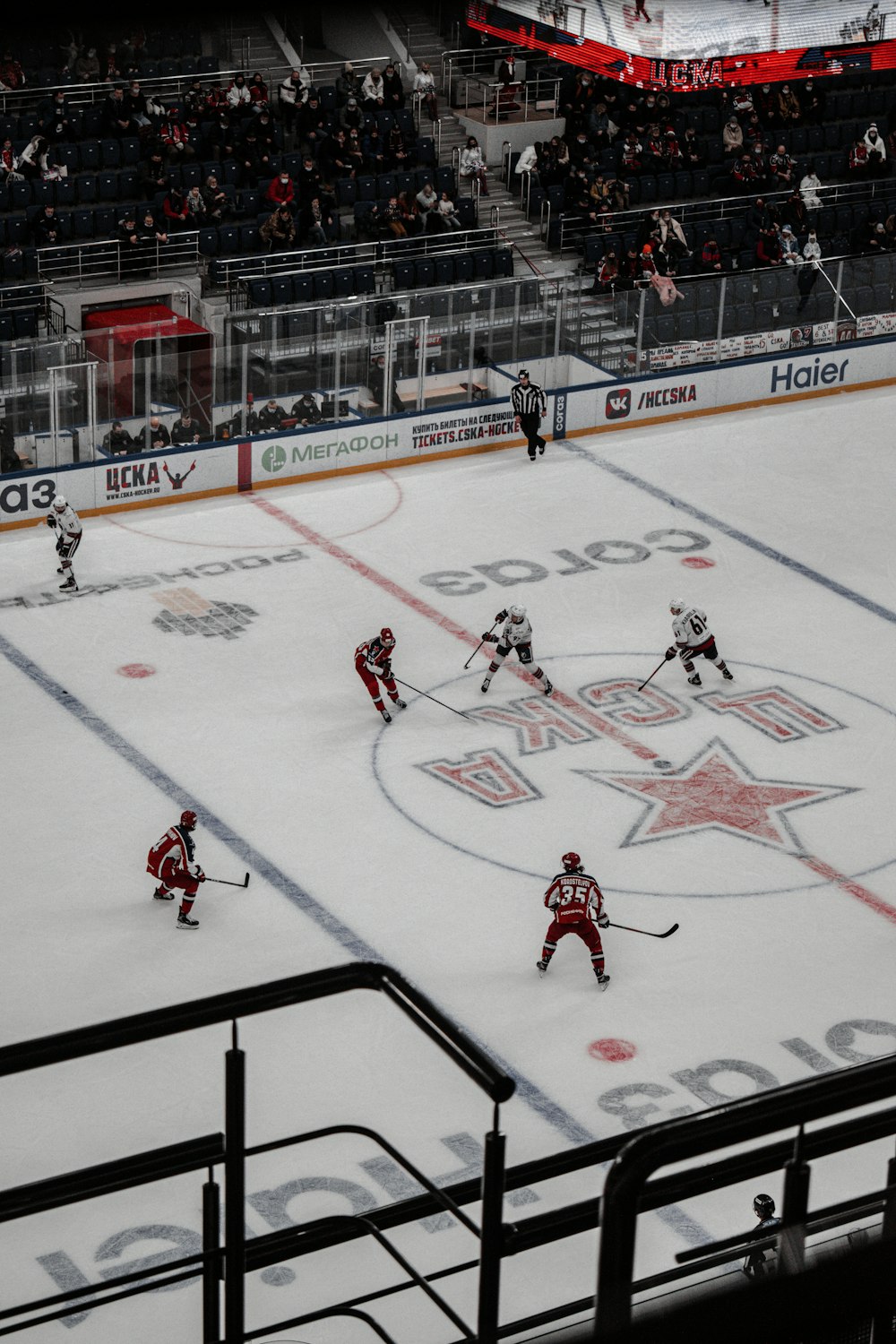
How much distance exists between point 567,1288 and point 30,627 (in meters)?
10.2

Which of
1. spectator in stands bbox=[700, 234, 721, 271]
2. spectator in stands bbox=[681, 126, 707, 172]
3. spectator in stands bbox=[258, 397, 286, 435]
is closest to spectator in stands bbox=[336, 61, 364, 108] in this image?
spectator in stands bbox=[681, 126, 707, 172]

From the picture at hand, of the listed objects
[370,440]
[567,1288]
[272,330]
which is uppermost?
[272,330]

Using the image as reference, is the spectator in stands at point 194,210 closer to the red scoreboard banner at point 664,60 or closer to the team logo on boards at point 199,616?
the red scoreboard banner at point 664,60

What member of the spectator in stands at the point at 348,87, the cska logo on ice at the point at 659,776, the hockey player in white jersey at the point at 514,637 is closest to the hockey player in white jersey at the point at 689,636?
the cska logo on ice at the point at 659,776

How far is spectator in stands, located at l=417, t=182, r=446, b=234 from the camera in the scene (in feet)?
84.7

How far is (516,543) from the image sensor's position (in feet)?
66.4

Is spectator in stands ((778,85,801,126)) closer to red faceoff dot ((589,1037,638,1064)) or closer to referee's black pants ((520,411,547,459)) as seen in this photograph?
referee's black pants ((520,411,547,459))

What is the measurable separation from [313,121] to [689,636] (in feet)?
42.8

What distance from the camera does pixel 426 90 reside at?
28125 mm

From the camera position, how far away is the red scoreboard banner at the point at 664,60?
80.0ft

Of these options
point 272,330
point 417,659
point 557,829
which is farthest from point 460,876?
point 272,330

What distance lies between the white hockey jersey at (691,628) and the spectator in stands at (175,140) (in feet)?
39.3

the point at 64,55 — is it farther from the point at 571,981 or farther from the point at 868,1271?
the point at 868,1271

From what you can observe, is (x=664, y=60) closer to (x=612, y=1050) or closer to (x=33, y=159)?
(x=33, y=159)
